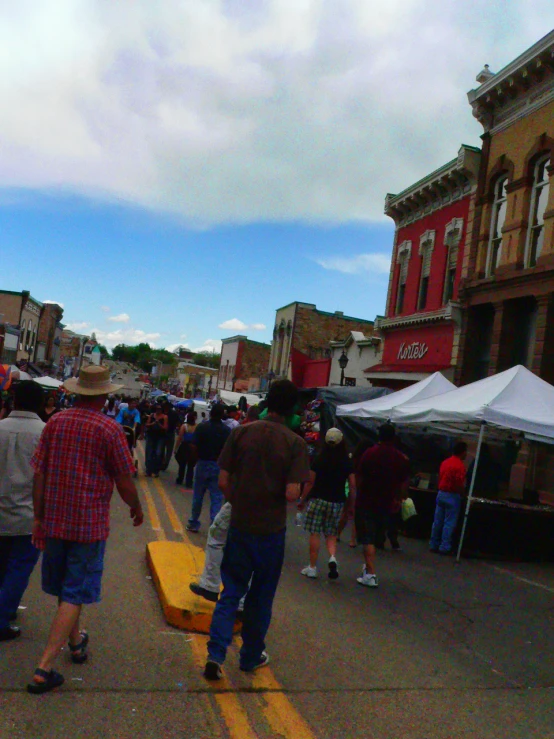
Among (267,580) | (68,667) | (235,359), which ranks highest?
(235,359)

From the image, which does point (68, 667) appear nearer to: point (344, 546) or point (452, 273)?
A: point (344, 546)

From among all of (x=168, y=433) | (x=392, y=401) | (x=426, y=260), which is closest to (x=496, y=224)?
(x=426, y=260)

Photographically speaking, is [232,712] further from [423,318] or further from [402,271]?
[402,271]

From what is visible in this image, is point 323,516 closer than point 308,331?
Yes

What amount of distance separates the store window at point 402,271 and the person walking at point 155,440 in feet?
41.1

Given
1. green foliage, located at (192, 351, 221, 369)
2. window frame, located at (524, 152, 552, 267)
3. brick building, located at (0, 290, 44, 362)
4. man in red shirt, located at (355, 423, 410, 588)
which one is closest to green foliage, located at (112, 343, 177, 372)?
green foliage, located at (192, 351, 221, 369)

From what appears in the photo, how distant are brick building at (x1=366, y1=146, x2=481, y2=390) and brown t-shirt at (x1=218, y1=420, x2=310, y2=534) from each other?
704 inches

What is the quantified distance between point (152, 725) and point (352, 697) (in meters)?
1.38

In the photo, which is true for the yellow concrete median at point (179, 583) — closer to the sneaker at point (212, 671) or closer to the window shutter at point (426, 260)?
the sneaker at point (212, 671)

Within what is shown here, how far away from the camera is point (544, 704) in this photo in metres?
4.84

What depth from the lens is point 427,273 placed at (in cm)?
2475

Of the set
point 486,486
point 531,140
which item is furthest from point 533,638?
point 531,140

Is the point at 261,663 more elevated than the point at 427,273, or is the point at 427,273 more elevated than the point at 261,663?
the point at 427,273

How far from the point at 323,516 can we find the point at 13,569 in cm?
424
